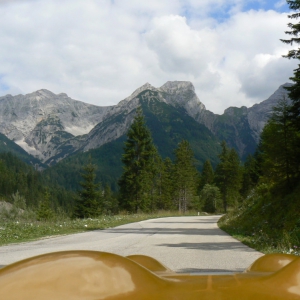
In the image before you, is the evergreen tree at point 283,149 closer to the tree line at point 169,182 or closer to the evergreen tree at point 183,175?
the tree line at point 169,182

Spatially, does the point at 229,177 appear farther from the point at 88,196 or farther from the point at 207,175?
the point at 88,196

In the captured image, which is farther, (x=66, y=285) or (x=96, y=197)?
(x=96, y=197)

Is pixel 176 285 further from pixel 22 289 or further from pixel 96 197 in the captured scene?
pixel 96 197

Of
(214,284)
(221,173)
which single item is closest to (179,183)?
(221,173)

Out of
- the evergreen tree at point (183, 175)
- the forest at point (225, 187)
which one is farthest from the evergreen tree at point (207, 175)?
the evergreen tree at point (183, 175)

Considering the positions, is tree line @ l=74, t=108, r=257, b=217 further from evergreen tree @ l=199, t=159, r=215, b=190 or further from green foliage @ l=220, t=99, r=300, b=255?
green foliage @ l=220, t=99, r=300, b=255

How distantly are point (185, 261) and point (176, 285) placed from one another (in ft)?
25.5

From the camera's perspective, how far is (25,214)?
29.0m

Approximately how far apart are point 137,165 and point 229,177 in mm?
35614

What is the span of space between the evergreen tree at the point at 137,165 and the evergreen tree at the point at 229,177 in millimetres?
31636

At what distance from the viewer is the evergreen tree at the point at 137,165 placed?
51.5m

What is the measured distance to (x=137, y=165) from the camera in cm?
5100

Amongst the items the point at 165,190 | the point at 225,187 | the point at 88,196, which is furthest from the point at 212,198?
the point at 88,196

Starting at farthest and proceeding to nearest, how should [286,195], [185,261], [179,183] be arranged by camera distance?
1. [179,183]
2. [286,195]
3. [185,261]
